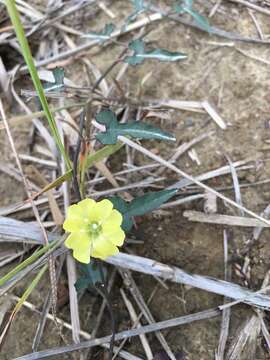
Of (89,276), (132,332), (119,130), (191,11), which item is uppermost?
(191,11)

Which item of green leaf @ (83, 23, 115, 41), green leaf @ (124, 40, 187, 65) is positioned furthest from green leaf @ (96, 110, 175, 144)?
green leaf @ (83, 23, 115, 41)

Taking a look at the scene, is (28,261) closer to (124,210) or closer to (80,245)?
(80,245)

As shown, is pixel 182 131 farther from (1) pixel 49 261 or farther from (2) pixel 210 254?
(1) pixel 49 261

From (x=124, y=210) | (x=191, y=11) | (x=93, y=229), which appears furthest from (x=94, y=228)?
(x=191, y=11)

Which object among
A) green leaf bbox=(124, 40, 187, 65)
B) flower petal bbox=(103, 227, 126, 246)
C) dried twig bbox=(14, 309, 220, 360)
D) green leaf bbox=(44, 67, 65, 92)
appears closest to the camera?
flower petal bbox=(103, 227, 126, 246)

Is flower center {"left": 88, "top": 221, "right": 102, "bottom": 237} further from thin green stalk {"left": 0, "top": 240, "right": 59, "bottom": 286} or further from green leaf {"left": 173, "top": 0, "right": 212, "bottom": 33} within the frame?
green leaf {"left": 173, "top": 0, "right": 212, "bottom": 33}

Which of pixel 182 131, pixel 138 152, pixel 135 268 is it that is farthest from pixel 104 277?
pixel 182 131
